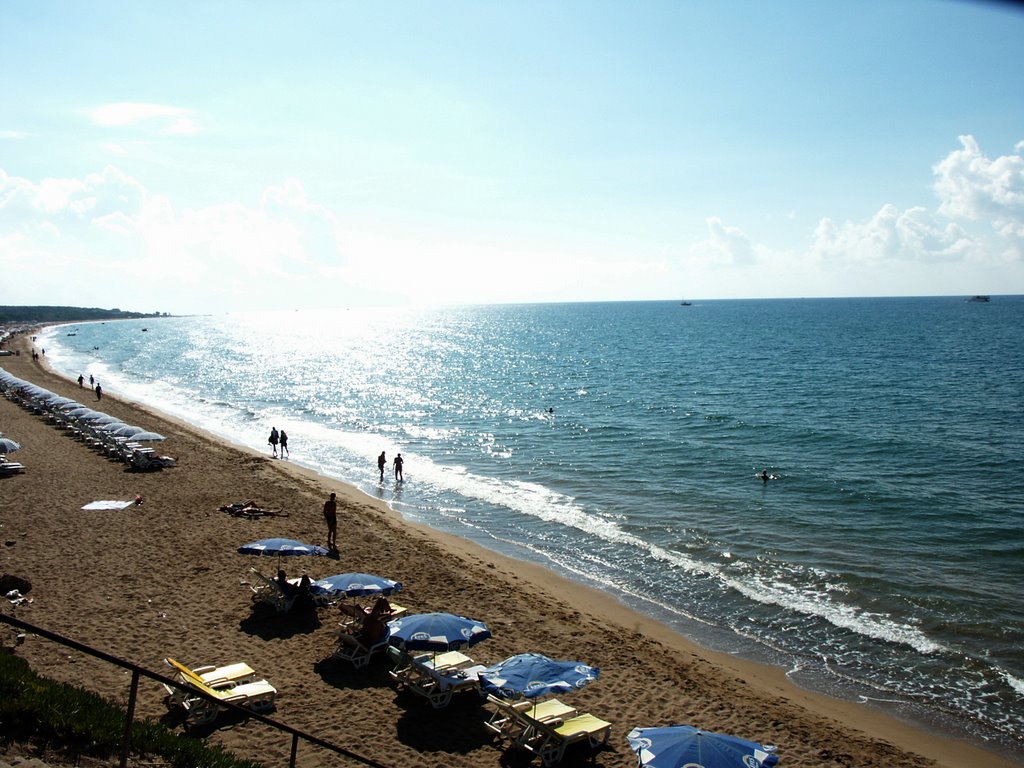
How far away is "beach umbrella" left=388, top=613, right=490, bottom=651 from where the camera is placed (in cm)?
1108

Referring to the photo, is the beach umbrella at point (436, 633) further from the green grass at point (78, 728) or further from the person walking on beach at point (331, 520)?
the person walking on beach at point (331, 520)

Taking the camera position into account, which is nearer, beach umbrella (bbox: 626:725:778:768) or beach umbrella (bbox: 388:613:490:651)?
beach umbrella (bbox: 626:725:778:768)

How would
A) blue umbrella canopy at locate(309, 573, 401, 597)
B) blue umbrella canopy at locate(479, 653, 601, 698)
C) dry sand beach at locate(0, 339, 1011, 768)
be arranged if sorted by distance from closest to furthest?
blue umbrella canopy at locate(479, 653, 601, 698) < dry sand beach at locate(0, 339, 1011, 768) < blue umbrella canopy at locate(309, 573, 401, 597)

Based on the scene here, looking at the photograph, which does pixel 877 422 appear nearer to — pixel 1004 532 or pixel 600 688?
pixel 1004 532

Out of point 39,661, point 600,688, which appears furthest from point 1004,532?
point 39,661

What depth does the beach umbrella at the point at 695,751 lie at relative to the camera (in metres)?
8.36

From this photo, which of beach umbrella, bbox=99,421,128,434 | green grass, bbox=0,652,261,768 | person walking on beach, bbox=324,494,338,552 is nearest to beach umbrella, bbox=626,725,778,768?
green grass, bbox=0,652,261,768

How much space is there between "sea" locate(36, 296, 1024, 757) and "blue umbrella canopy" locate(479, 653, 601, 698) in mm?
6150

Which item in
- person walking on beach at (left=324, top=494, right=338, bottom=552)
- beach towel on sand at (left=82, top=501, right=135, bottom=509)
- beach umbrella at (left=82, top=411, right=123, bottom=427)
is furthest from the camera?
beach umbrella at (left=82, top=411, right=123, bottom=427)

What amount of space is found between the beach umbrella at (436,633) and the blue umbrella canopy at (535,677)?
0.78 m

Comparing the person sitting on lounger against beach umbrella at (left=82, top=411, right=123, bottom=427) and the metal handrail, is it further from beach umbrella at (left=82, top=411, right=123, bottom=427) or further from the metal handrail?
beach umbrella at (left=82, top=411, right=123, bottom=427)

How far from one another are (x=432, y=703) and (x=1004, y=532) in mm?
19377

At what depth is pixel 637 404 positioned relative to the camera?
48812 millimetres

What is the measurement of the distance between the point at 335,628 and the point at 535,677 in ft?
18.3
